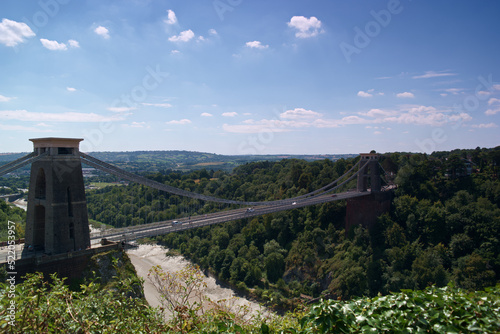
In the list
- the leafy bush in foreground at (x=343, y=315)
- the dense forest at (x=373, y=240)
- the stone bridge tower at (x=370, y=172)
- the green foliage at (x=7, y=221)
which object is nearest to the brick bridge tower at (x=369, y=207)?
the stone bridge tower at (x=370, y=172)

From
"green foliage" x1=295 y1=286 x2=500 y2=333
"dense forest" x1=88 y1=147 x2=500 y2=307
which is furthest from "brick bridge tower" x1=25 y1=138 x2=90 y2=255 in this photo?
"green foliage" x1=295 y1=286 x2=500 y2=333

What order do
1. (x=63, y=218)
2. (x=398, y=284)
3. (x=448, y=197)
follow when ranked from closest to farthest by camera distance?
(x=63, y=218) < (x=398, y=284) < (x=448, y=197)

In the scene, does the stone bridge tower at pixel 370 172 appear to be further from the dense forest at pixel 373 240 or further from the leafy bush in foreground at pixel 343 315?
the leafy bush in foreground at pixel 343 315

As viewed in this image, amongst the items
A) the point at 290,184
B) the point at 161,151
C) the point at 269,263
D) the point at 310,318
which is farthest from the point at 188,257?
the point at 161,151

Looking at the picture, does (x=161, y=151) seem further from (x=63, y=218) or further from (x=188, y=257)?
(x=63, y=218)

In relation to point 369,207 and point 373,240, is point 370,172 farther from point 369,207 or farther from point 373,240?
point 373,240

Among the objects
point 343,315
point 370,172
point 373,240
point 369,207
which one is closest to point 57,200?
point 343,315

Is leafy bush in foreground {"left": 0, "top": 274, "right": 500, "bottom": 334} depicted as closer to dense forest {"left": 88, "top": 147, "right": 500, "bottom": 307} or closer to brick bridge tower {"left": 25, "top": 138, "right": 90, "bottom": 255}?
brick bridge tower {"left": 25, "top": 138, "right": 90, "bottom": 255}
